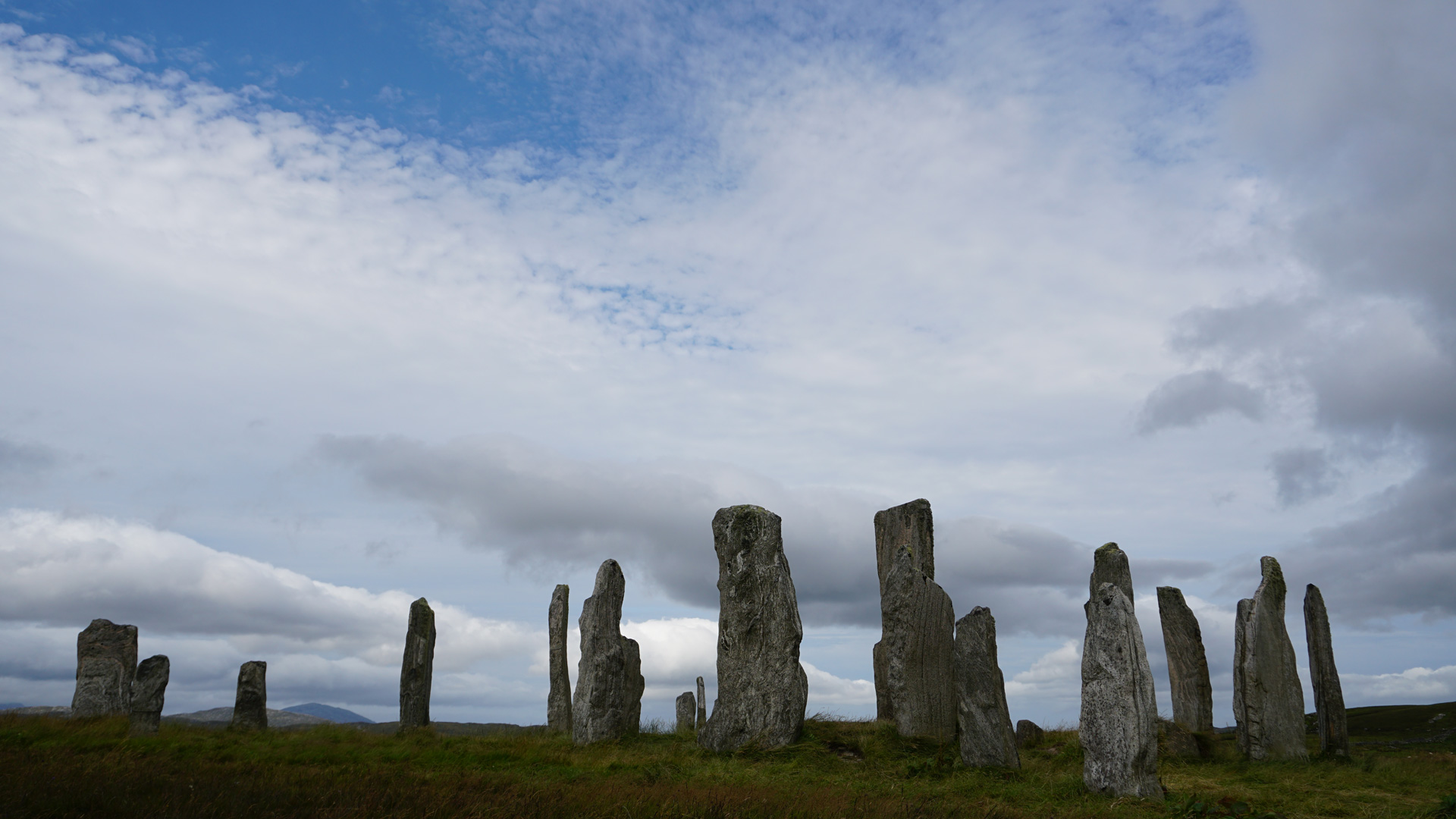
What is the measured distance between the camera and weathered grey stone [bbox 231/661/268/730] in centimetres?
2165

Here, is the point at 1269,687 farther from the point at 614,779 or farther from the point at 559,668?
the point at 559,668

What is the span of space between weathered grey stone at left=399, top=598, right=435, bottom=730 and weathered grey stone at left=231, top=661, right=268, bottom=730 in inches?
127

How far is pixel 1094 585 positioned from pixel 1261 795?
23.9 feet

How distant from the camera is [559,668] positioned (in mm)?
24641

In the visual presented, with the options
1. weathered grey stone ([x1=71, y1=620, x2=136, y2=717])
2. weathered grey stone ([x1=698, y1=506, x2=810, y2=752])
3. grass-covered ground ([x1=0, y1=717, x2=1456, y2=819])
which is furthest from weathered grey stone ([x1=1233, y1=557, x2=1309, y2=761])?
weathered grey stone ([x1=71, y1=620, x2=136, y2=717])

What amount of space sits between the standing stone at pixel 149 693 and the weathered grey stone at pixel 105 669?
154cm

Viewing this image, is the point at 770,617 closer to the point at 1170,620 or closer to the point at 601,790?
the point at 601,790

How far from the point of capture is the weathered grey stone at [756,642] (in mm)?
17125

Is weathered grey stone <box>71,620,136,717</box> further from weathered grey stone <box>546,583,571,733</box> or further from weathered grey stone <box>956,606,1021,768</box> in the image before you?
weathered grey stone <box>956,606,1021,768</box>

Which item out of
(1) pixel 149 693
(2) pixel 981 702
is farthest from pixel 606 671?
(1) pixel 149 693

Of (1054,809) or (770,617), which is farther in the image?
(770,617)

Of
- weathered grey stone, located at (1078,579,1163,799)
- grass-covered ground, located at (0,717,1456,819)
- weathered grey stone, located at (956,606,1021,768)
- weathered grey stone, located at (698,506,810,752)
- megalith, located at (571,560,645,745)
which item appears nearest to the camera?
grass-covered ground, located at (0,717,1456,819)

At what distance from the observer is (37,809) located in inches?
370

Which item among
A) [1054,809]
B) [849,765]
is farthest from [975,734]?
[1054,809]
